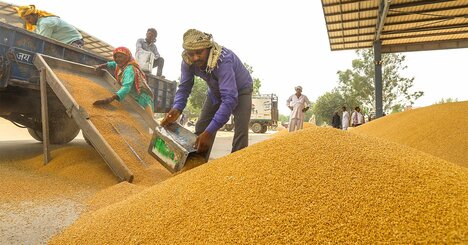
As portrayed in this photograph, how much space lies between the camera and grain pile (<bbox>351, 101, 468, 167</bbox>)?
12.6 ft

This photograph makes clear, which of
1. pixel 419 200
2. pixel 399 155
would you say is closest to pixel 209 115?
pixel 399 155

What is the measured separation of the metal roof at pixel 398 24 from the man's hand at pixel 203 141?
6372 millimetres

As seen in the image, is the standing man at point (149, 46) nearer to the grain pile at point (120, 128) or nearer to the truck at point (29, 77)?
the truck at point (29, 77)

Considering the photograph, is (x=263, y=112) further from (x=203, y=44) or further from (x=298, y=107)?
(x=203, y=44)

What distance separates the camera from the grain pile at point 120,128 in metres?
2.92

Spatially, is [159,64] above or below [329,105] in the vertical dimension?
above

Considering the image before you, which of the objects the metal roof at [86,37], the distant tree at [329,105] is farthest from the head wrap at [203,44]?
the distant tree at [329,105]

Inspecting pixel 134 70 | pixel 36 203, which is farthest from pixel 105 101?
pixel 36 203

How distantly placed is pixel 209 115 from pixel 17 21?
19.7 ft

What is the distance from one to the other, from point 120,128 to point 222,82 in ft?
5.15

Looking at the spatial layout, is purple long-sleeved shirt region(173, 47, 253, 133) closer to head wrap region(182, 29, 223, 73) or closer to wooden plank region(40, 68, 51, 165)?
head wrap region(182, 29, 223, 73)

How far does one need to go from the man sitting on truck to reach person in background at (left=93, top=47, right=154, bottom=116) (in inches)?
36.1

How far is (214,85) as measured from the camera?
276 centimetres

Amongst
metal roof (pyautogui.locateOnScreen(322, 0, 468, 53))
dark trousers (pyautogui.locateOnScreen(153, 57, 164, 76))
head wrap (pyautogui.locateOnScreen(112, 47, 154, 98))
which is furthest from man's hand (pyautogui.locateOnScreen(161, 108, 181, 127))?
metal roof (pyautogui.locateOnScreen(322, 0, 468, 53))
